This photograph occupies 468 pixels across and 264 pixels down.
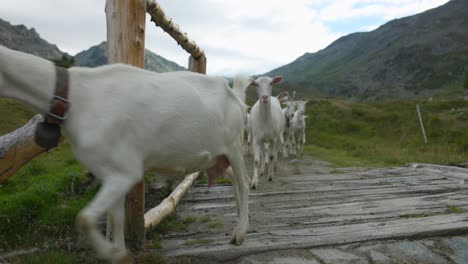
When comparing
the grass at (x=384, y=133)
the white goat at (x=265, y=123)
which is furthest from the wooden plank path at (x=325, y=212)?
the grass at (x=384, y=133)

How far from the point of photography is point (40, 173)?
6.75 m

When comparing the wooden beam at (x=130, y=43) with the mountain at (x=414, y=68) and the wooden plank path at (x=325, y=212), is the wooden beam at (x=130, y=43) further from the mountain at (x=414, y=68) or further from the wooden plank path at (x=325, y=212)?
the mountain at (x=414, y=68)

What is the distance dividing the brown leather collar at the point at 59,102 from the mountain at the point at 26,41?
456 ft

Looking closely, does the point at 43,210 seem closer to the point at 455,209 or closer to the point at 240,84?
the point at 240,84

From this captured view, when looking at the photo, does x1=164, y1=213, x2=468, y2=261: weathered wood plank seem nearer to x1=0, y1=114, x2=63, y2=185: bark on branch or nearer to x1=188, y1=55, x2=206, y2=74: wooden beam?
x1=0, y1=114, x2=63, y2=185: bark on branch

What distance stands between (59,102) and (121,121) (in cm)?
37

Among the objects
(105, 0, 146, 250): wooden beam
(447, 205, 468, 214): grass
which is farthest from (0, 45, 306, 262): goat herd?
(447, 205, 468, 214): grass

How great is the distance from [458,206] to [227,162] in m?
3.52

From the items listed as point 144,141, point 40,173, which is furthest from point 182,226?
point 40,173

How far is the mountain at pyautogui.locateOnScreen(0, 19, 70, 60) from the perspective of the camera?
136 meters

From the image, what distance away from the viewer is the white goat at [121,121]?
7.27 ft

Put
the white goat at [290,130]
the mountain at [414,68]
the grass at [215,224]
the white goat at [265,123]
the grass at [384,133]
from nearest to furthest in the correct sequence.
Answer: the grass at [215,224], the white goat at [265,123], the white goat at [290,130], the grass at [384,133], the mountain at [414,68]

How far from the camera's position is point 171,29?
5094mm

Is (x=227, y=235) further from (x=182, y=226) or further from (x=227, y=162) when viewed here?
(x=227, y=162)
